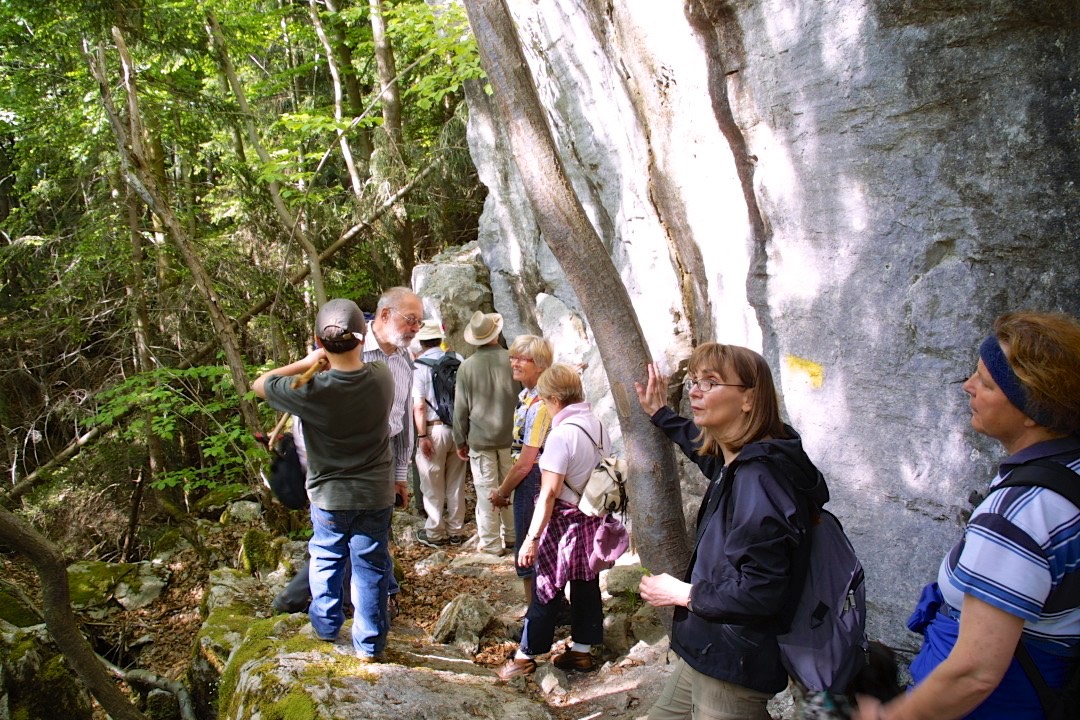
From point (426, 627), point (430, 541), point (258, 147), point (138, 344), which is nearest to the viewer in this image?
point (426, 627)

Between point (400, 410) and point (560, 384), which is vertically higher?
point (560, 384)

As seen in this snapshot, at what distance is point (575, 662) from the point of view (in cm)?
469

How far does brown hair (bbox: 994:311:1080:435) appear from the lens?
1.86 meters

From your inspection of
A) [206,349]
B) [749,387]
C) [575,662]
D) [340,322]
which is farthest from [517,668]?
[206,349]

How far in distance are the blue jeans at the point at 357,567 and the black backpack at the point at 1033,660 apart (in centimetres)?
277

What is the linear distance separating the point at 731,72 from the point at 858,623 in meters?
3.13

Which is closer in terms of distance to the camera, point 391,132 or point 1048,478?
point 1048,478

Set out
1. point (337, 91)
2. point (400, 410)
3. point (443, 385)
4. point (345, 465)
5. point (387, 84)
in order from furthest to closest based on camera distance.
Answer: point (337, 91), point (387, 84), point (443, 385), point (400, 410), point (345, 465)

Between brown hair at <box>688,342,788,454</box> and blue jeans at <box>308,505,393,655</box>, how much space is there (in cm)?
194

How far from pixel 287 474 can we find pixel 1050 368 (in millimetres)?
3421

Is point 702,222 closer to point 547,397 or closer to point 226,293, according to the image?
point 547,397

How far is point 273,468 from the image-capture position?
402cm

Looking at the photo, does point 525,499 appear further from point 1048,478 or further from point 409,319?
point 1048,478

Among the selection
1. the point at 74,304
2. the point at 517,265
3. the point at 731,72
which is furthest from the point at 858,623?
the point at 74,304
